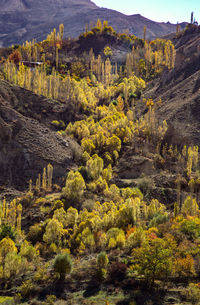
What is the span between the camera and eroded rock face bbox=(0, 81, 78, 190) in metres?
48.5

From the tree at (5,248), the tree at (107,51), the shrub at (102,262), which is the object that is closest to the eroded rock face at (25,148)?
the tree at (5,248)

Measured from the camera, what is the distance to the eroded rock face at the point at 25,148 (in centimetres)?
4853

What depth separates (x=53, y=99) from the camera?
231ft

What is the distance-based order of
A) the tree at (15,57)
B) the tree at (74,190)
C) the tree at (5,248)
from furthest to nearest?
the tree at (15,57)
the tree at (74,190)
the tree at (5,248)

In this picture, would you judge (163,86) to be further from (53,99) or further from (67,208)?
(67,208)

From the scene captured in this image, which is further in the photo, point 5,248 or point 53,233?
point 53,233

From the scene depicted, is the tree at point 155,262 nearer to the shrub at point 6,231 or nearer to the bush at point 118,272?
the bush at point 118,272

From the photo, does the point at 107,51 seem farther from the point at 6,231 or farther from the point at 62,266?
the point at 62,266

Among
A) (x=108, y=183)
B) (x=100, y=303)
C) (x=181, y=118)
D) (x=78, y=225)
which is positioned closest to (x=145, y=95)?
(x=181, y=118)

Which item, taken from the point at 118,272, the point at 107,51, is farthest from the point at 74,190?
the point at 107,51

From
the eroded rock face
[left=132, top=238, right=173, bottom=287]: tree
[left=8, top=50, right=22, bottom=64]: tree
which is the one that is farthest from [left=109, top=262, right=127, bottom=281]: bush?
[left=8, top=50, right=22, bottom=64]: tree

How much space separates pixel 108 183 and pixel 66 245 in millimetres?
18008

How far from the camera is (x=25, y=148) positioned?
51.6 m

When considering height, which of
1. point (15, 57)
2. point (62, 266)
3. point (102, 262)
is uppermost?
point (15, 57)
